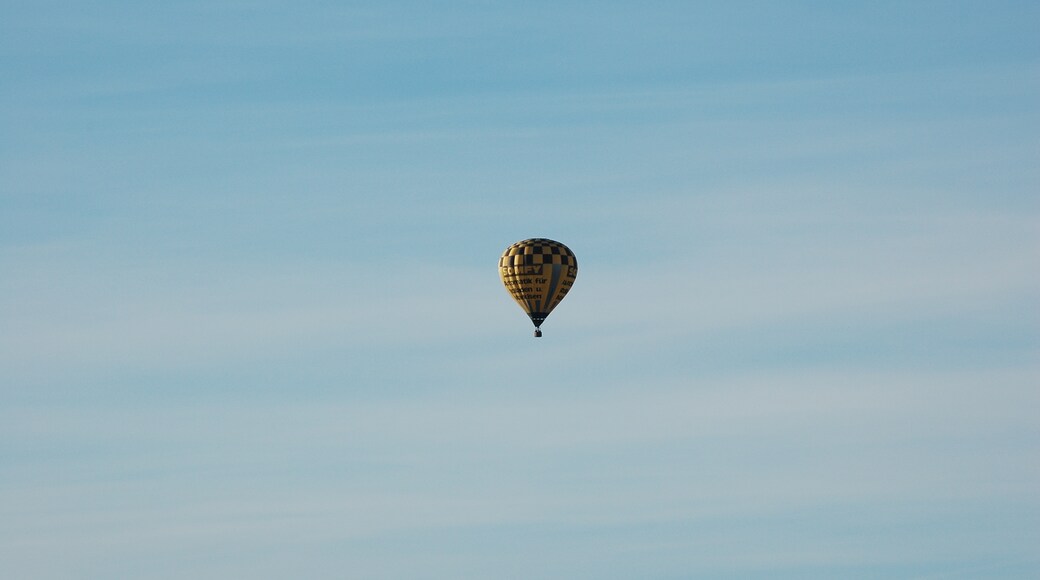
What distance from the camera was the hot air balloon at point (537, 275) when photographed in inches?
7028

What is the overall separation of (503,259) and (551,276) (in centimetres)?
446

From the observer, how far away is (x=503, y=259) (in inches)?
7116

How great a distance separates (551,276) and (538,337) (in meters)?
4.94

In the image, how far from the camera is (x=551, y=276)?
586 feet

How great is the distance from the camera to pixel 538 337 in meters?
178

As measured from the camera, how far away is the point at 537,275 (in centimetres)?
17850

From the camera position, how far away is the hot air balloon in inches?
7028

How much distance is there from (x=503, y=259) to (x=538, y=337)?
7.31 metres
